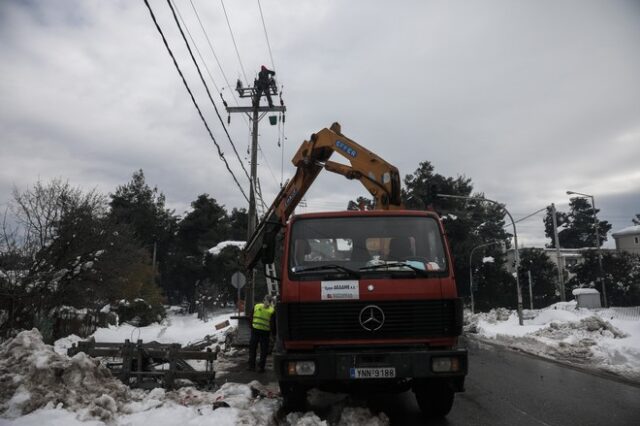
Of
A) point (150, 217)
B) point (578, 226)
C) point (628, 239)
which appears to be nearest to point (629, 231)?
point (628, 239)

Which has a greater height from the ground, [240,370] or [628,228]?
[628,228]

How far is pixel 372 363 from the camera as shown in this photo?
5191 mm

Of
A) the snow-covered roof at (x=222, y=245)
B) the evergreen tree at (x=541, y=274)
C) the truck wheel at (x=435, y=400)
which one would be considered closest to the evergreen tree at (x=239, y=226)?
the snow-covered roof at (x=222, y=245)

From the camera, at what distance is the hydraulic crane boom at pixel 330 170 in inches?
290

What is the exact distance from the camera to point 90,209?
17047 millimetres

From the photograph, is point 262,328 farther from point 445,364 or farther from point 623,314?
point 623,314

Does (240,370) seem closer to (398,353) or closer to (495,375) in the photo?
(495,375)

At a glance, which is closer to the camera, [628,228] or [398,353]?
[398,353]

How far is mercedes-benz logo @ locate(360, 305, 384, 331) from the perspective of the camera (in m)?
5.36

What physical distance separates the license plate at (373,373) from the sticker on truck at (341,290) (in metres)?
0.80

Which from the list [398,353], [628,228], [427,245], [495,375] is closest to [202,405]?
[398,353]

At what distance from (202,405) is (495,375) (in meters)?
6.76

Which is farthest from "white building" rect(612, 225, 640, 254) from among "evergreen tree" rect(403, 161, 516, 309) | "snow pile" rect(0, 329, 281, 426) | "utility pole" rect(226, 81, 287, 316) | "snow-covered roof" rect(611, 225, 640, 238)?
"snow pile" rect(0, 329, 281, 426)

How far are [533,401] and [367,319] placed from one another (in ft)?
12.7
